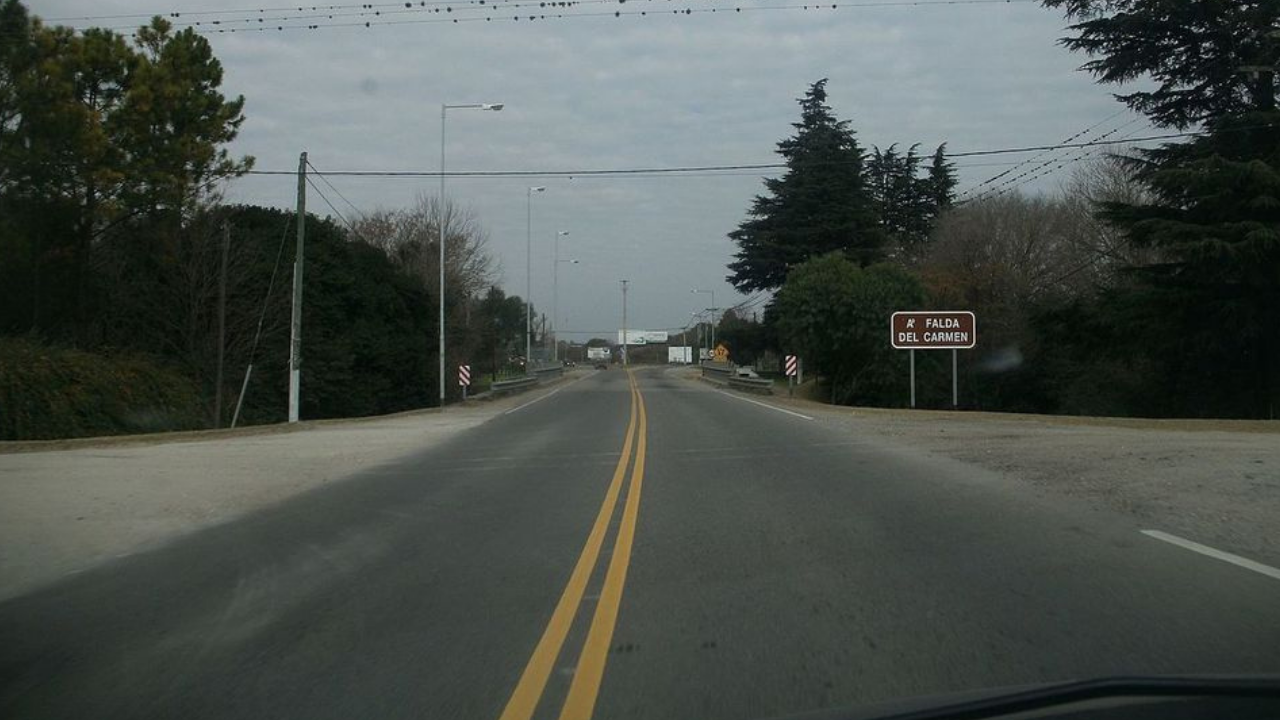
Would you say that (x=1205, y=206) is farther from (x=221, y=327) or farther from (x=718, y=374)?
(x=718, y=374)

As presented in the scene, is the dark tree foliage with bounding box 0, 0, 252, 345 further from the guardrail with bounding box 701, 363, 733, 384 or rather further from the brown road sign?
the guardrail with bounding box 701, 363, 733, 384

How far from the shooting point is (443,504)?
12.2 metres

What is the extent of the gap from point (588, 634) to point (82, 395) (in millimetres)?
28470

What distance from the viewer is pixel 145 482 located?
1431 cm

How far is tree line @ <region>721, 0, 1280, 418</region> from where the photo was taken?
1253 inches

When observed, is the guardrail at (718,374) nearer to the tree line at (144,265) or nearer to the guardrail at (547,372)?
the guardrail at (547,372)

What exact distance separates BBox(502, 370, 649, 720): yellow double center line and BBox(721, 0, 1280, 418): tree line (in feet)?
85.9

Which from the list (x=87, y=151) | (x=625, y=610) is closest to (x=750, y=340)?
(x=87, y=151)

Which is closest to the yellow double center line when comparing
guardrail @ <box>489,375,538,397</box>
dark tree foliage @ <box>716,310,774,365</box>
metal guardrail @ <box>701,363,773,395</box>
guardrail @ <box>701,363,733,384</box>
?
guardrail @ <box>489,375,538,397</box>

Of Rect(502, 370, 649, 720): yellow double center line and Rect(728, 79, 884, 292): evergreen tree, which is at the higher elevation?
Rect(728, 79, 884, 292): evergreen tree

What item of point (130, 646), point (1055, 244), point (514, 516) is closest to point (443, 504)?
point (514, 516)

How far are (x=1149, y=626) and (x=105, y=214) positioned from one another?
120 ft

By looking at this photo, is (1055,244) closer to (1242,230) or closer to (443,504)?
(1242,230)

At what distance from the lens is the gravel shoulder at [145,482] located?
9742mm
